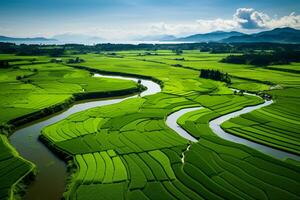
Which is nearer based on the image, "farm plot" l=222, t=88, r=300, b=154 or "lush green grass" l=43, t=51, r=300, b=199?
"lush green grass" l=43, t=51, r=300, b=199

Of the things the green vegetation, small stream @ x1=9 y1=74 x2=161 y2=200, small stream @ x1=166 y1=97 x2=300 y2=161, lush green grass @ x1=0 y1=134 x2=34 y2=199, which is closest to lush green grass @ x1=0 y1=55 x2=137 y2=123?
small stream @ x1=9 y1=74 x2=161 y2=200

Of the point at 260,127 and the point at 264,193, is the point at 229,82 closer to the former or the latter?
the point at 260,127

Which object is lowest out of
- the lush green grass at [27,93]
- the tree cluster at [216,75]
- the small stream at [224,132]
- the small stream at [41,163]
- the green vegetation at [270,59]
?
the small stream at [41,163]

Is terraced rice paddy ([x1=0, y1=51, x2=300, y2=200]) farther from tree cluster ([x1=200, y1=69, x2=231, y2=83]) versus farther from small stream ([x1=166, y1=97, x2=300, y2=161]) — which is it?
tree cluster ([x1=200, y1=69, x2=231, y2=83])

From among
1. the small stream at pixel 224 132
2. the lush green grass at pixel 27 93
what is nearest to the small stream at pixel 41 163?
the lush green grass at pixel 27 93

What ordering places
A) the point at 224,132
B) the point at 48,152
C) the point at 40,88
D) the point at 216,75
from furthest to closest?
the point at 216,75 → the point at 40,88 → the point at 224,132 → the point at 48,152

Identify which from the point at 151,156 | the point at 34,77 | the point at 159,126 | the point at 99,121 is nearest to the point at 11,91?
the point at 34,77

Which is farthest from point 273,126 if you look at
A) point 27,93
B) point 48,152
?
point 27,93

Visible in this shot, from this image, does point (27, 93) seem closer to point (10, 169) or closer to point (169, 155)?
point (10, 169)

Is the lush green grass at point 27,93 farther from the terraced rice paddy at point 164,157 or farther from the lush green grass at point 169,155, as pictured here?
the lush green grass at point 169,155
